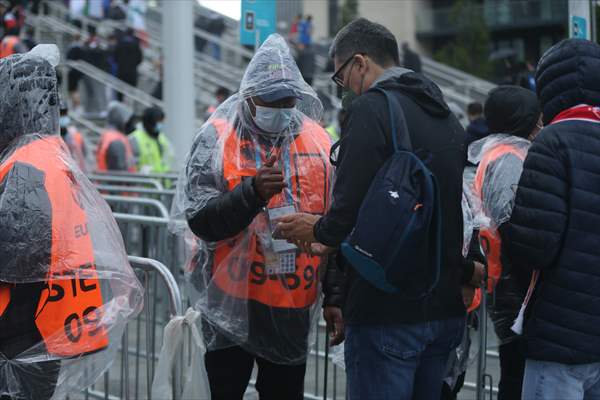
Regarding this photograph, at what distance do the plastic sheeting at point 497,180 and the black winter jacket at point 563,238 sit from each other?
2.89ft

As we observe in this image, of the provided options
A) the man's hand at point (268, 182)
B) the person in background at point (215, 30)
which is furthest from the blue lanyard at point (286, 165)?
the person in background at point (215, 30)

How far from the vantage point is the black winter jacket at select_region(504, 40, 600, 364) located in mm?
3025

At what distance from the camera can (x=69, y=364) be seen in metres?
3.15

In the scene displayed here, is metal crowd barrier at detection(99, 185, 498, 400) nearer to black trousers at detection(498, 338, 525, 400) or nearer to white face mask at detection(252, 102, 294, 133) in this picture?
black trousers at detection(498, 338, 525, 400)

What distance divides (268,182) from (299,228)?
285 millimetres

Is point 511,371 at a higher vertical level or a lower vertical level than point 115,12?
lower

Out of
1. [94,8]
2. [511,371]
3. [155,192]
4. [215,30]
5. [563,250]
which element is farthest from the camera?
[215,30]

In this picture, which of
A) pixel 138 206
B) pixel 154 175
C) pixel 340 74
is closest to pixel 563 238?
pixel 340 74

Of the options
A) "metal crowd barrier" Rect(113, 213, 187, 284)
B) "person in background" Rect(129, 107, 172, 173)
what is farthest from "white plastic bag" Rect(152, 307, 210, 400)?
"person in background" Rect(129, 107, 172, 173)

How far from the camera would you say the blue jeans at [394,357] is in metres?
2.92

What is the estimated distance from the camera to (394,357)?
2.93m

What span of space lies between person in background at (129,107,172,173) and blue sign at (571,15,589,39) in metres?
4.94

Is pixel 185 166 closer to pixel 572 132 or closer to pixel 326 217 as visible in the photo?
pixel 326 217

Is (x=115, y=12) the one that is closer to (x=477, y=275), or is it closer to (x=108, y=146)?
(x=108, y=146)
